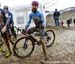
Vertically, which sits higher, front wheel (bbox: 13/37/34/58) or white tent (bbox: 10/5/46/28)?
white tent (bbox: 10/5/46/28)

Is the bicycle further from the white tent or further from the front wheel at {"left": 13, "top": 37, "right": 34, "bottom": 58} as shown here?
the white tent

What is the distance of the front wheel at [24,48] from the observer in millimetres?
9516

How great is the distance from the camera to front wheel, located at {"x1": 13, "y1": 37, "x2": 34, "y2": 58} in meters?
9.52

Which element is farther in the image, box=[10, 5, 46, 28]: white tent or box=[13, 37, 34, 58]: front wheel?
box=[10, 5, 46, 28]: white tent

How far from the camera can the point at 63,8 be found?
2806 centimetres

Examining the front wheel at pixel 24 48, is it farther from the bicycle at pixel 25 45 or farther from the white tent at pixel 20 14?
the white tent at pixel 20 14

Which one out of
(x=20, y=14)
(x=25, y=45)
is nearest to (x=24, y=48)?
(x=25, y=45)

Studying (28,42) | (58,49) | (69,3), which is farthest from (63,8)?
(28,42)

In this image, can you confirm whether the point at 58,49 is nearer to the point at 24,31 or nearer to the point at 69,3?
the point at 24,31

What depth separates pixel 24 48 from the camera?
9.67 m

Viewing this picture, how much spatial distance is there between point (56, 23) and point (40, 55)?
1873 centimetres

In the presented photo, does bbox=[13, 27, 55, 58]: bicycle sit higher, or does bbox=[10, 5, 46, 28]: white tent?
bbox=[10, 5, 46, 28]: white tent

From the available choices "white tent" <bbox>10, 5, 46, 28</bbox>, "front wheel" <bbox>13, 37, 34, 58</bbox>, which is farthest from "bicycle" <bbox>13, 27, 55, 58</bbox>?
"white tent" <bbox>10, 5, 46, 28</bbox>

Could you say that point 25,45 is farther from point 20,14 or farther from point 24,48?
point 20,14
